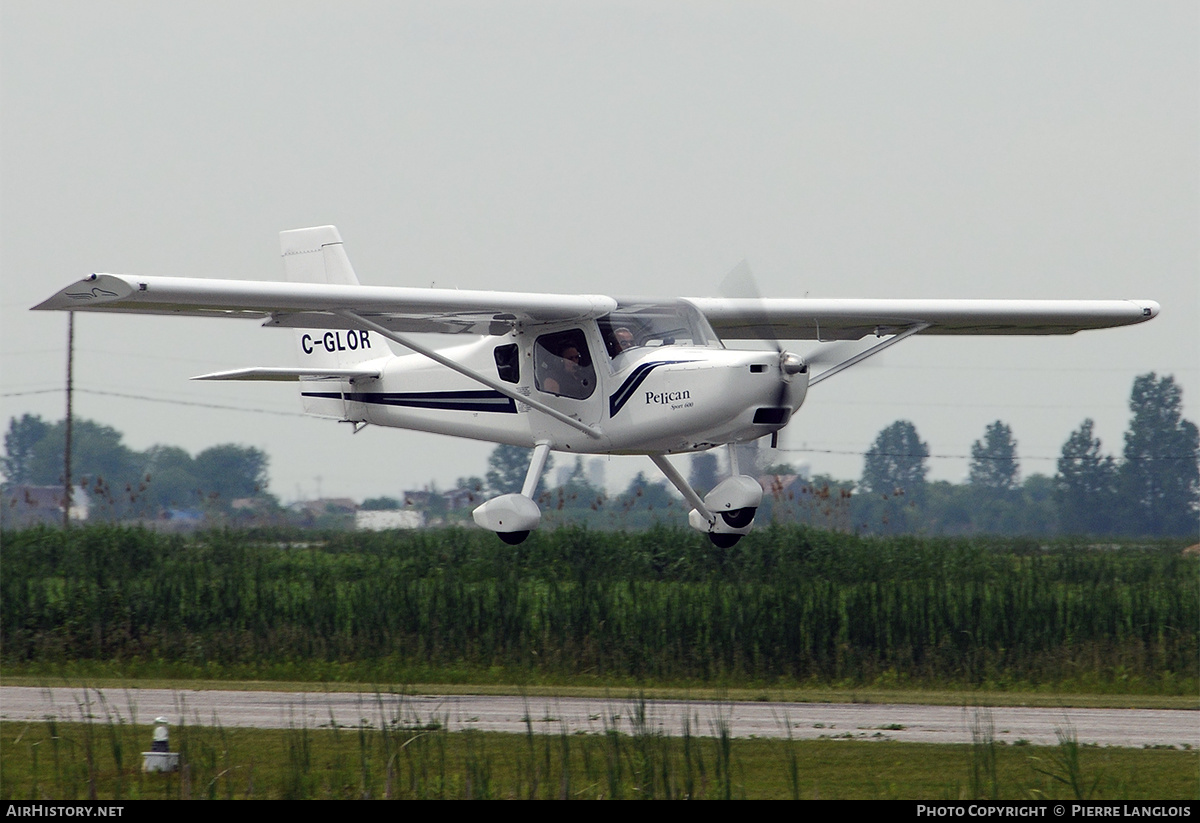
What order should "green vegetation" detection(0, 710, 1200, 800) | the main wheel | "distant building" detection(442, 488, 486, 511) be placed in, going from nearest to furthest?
1. "green vegetation" detection(0, 710, 1200, 800)
2. the main wheel
3. "distant building" detection(442, 488, 486, 511)

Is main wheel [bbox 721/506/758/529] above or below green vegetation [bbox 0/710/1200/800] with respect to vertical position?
above

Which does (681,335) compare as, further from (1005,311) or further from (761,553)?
(761,553)

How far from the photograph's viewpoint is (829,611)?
19.4 m

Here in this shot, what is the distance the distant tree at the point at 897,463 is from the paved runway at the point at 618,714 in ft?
104

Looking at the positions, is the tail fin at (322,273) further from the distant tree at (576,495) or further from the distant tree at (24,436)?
the distant tree at (24,436)

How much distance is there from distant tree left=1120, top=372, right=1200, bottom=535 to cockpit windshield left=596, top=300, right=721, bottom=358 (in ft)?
84.5

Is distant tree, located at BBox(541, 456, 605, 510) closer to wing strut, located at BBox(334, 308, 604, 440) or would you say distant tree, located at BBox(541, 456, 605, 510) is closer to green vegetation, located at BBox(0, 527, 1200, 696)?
green vegetation, located at BBox(0, 527, 1200, 696)

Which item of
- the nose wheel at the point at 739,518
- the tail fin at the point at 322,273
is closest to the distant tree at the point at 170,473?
the tail fin at the point at 322,273

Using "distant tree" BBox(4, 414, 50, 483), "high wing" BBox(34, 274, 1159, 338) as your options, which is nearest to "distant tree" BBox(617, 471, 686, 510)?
"high wing" BBox(34, 274, 1159, 338)

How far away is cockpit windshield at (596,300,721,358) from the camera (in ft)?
49.7

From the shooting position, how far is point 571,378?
15.6 metres

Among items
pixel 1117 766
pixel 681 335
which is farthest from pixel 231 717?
pixel 1117 766

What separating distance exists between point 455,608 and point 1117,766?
10.9 metres

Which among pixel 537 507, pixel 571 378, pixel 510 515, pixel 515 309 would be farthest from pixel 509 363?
pixel 510 515
